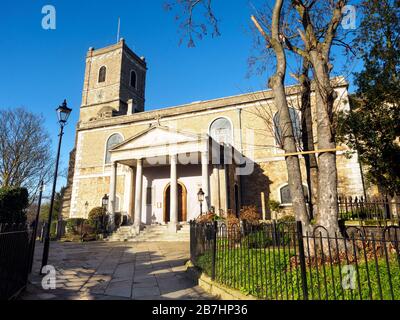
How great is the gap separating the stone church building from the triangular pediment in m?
0.06

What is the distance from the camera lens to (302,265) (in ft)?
12.0

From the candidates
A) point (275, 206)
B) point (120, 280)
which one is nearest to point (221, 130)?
point (275, 206)

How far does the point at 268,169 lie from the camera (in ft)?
60.3

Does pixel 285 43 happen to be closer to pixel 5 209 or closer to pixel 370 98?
pixel 370 98

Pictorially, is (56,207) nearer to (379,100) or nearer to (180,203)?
(180,203)

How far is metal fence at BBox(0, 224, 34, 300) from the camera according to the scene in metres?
4.00

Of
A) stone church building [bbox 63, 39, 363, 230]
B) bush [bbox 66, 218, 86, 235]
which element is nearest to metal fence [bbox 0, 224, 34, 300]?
stone church building [bbox 63, 39, 363, 230]

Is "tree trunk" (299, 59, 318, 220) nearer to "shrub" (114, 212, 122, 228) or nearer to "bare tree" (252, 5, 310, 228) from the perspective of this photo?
"bare tree" (252, 5, 310, 228)

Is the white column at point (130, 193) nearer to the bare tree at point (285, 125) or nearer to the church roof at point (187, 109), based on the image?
the church roof at point (187, 109)

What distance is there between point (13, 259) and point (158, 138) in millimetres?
12407

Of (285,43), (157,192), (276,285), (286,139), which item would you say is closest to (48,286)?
(276,285)

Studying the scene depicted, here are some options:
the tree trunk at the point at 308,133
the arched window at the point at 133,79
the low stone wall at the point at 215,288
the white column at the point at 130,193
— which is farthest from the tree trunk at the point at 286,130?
the arched window at the point at 133,79

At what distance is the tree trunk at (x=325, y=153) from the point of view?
5.33m
